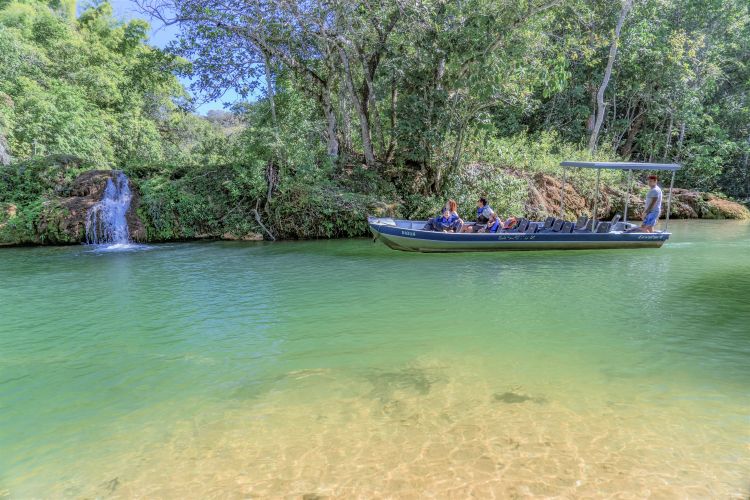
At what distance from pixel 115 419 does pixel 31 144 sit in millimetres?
21397

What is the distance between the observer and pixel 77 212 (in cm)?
1585

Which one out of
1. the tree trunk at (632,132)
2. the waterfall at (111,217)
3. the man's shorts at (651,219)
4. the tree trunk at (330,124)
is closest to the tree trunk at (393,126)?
the tree trunk at (330,124)

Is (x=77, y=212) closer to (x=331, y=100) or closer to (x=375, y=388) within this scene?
(x=331, y=100)

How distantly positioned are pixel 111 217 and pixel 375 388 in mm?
14250

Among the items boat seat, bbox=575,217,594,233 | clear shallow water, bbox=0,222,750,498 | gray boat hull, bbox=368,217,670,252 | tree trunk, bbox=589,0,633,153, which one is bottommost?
clear shallow water, bbox=0,222,750,498

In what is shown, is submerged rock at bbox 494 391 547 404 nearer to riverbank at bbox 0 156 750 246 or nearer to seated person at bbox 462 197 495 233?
seated person at bbox 462 197 495 233

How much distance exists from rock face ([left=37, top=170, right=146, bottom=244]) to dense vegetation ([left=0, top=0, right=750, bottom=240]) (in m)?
0.33

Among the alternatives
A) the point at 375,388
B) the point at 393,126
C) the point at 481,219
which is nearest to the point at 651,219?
the point at 481,219

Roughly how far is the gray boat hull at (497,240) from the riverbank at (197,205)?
3.82m

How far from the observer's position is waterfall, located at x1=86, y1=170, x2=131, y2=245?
51.8ft

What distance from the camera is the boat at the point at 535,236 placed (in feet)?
42.3

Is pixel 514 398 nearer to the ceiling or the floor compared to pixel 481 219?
nearer to the floor

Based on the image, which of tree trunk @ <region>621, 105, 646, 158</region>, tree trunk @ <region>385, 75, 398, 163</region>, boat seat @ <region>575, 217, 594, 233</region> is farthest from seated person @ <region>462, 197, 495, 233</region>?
tree trunk @ <region>621, 105, 646, 158</region>

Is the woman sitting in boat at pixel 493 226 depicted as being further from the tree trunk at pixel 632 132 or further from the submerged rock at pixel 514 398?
the tree trunk at pixel 632 132
